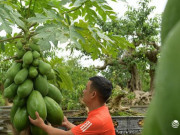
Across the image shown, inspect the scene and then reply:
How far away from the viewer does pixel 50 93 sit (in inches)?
76.8

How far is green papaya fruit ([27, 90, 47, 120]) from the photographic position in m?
1.69

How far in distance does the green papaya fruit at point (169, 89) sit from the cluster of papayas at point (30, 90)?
162 centimetres

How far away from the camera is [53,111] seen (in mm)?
1804

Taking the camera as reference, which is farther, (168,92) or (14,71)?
(14,71)

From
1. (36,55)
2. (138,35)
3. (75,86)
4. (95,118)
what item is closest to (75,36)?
(36,55)

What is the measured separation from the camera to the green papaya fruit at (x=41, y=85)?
1799 millimetres

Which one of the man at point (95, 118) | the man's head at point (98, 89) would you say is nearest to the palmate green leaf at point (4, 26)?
the man at point (95, 118)

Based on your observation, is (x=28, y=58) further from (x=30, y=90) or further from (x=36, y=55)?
(x=30, y=90)

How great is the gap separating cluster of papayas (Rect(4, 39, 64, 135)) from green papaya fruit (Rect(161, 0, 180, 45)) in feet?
5.19

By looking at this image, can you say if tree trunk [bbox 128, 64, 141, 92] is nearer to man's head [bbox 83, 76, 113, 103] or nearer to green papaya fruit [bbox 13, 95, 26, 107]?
man's head [bbox 83, 76, 113, 103]

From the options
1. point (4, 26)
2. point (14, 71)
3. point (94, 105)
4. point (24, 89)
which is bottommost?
point (94, 105)

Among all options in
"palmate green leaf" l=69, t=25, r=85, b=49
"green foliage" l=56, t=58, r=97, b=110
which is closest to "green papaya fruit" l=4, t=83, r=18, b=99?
"palmate green leaf" l=69, t=25, r=85, b=49

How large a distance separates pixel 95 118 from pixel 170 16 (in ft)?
6.35

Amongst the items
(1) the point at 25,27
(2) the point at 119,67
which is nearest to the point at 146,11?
(2) the point at 119,67
